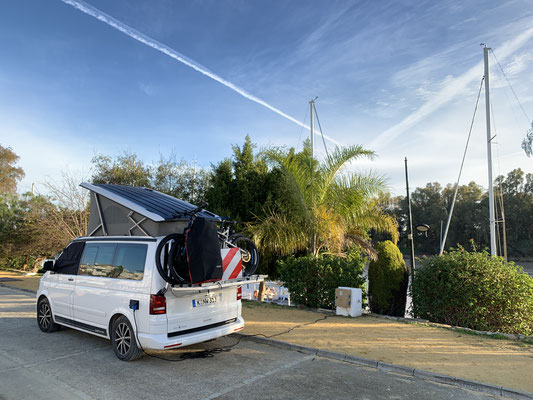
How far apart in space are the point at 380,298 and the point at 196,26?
36.2 feet

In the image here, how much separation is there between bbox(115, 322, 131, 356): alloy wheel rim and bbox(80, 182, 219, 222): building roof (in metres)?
1.71

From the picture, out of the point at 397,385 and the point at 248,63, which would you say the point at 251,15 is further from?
the point at 397,385

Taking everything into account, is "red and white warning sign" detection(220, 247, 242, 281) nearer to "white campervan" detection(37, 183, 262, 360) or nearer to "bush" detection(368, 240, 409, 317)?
"white campervan" detection(37, 183, 262, 360)

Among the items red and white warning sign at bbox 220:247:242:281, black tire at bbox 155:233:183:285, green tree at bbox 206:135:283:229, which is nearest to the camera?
black tire at bbox 155:233:183:285

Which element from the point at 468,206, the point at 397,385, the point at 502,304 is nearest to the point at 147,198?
the point at 397,385

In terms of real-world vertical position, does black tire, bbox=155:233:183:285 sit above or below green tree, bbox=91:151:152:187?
below

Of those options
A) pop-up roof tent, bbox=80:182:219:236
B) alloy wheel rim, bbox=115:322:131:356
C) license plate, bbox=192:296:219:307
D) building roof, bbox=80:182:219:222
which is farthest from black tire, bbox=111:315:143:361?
building roof, bbox=80:182:219:222

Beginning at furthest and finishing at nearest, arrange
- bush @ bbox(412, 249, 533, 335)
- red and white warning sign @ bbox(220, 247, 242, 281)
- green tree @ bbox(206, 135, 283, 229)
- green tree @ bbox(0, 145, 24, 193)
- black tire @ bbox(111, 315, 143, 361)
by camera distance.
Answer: green tree @ bbox(0, 145, 24, 193), green tree @ bbox(206, 135, 283, 229), bush @ bbox(412, 249, 533, 335), red and white warning sign @ bbox(220, 247, 242, 281), black tire @ bbox(111, 315, 143, 361)

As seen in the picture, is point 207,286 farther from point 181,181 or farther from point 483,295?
point 181,181

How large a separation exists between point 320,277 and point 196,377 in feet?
18.3

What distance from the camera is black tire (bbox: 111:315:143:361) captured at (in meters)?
5.34

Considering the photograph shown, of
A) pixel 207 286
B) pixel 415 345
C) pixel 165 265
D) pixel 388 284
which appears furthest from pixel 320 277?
pixel 165 265

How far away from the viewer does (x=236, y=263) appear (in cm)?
596

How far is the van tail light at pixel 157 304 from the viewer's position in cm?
504
